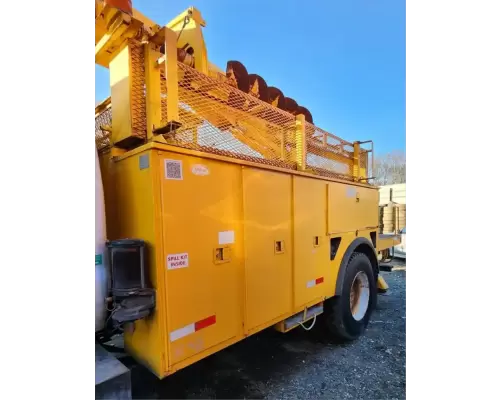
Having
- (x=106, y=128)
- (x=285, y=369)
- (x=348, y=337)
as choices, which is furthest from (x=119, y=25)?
(x=348, y=337)

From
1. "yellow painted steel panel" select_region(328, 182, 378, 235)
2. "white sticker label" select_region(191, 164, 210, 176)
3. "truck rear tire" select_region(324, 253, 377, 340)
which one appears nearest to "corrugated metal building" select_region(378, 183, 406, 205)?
"yellow painted steel panel" select_region(328, 182, 378, 235)

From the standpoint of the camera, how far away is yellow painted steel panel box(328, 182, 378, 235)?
3.24 m

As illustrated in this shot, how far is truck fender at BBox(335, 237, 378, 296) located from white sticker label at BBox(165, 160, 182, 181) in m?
2.35

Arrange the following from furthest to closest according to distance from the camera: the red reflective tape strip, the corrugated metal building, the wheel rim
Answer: the corrugated metal building, the wheel rim, the red reflective tape strip

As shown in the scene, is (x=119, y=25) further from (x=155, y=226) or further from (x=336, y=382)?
(x=336, y=382)

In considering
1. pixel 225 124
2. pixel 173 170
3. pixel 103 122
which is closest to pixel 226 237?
pixel 173 170

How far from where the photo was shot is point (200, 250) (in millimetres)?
1874

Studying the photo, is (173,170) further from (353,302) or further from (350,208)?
(353,302)

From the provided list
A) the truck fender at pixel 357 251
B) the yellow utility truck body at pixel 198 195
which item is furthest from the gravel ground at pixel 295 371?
the truck fender at pixel 357 251

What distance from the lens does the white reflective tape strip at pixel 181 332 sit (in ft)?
5.63

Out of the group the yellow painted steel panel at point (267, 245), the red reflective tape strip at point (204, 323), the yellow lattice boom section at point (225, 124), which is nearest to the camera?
the red reflective tape strip at point (204, 323)

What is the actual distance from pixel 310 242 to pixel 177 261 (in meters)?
1.53

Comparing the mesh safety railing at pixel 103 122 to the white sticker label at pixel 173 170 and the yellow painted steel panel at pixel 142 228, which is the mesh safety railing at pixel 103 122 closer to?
the yellow painted steel panel at pixel 142 228

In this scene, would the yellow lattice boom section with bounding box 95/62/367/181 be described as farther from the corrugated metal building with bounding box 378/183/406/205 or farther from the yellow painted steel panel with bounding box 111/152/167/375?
the corrugated metal building with bounding box 378/183/406/205
